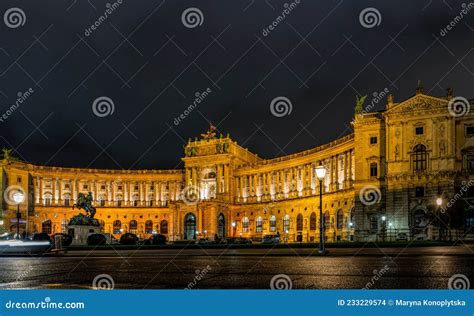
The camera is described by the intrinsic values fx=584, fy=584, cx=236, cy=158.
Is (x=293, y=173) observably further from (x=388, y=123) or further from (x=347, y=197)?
(x=388, y=123)

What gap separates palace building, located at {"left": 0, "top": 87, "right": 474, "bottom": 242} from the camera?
62812 mm

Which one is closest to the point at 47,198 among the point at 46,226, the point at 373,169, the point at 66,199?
the point at 66,199

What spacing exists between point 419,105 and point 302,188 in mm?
31566

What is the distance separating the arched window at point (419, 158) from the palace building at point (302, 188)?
0.11m

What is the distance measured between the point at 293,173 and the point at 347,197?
19.4 m

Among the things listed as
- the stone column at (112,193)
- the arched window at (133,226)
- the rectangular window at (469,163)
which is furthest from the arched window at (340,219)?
the stone column at (112,193)

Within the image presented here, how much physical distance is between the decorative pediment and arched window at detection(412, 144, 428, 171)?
4.18 metres

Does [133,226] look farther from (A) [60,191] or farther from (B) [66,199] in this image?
(A) [60,191]

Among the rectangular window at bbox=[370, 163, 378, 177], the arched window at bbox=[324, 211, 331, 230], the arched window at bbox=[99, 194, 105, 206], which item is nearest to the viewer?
the rectangular window at bbox=[370, 163, 378, 177]

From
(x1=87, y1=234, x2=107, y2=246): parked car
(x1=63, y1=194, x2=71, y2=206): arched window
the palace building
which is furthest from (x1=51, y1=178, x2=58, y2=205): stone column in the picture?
(x1=87, y1=234, x2=107, y2=246): parked car

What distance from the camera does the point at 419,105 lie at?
2559 inches

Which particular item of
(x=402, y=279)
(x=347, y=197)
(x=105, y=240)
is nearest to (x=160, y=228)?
(x=347, y=197)

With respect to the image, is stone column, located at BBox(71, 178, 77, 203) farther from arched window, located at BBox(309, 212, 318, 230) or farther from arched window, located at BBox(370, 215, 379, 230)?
arched window, located at BBox(370, 215, 379, 230)

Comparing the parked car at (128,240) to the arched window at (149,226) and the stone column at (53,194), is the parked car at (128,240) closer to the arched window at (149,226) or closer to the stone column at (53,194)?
the arched window at (149,226)
